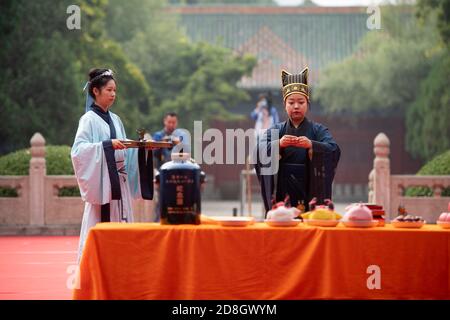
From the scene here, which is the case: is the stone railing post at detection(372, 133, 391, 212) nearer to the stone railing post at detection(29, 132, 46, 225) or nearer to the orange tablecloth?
the stone railing post at detection(29, 132, 46, 225)

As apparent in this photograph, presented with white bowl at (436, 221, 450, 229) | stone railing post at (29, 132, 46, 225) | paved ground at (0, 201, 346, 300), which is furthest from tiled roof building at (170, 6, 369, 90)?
white bowl at (436, 221, 450, 229)

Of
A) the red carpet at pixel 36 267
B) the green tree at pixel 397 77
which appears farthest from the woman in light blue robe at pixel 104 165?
the green tree at pixel 397 77

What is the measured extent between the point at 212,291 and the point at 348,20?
29.8 m

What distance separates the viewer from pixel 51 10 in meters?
21.1

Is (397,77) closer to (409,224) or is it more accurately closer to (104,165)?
(104,165)

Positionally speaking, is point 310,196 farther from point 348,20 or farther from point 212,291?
point 348,20

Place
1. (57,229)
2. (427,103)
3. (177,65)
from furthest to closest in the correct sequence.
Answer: (177,65) < (427,103) < (57,229)

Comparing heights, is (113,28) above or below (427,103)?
above

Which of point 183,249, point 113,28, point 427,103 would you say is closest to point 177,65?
point 113,28

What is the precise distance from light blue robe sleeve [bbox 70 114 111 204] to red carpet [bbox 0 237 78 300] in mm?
1119

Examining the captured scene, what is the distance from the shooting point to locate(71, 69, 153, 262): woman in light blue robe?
7.68 m

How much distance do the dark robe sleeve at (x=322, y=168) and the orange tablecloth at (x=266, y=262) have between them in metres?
1.56

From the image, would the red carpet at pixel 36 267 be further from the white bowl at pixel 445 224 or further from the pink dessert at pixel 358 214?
the white bowl at pixel 445 224

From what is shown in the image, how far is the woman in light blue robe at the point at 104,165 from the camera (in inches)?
303
